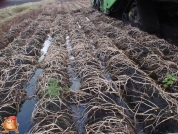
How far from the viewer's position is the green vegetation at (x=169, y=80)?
3680 millimetres

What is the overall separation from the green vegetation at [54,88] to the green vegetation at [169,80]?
1425 mm

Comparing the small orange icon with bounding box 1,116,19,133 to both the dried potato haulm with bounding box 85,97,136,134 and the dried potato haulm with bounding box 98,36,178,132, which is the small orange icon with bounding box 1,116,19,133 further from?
the dried potato haulm with bounding box 98,36,178,132

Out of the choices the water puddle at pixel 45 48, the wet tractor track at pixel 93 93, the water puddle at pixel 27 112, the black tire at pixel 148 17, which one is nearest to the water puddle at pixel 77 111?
the wet tractor track at pixel 93 93

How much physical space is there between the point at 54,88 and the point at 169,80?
164 cm

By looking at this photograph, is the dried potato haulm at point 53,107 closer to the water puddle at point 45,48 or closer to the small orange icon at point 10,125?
the small orange icon at point 10,125

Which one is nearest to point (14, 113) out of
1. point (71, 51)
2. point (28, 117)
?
point (28, 117)

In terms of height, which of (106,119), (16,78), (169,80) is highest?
A: (106,119)

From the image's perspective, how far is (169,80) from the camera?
3.73m

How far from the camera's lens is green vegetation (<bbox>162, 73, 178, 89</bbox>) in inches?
145

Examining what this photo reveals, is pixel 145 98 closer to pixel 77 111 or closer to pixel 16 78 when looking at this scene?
pixel 77 111

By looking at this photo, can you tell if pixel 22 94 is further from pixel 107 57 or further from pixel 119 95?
pixel 107 57

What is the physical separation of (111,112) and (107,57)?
90.5 inches

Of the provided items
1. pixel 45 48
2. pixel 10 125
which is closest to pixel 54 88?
pixel 10 125

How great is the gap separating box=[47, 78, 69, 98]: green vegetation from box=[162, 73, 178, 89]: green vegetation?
1.42 meters
